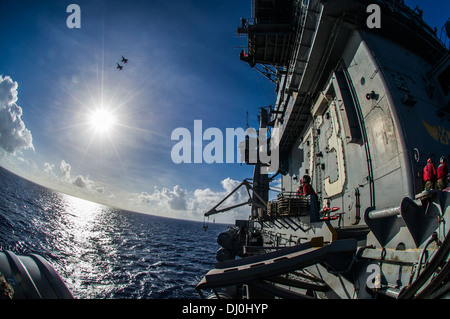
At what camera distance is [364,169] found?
8680mm

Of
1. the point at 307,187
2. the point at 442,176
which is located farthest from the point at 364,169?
the point at 442,176

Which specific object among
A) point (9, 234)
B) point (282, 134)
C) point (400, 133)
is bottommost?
point (9, 234)

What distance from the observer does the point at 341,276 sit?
Result: 476 centimetres

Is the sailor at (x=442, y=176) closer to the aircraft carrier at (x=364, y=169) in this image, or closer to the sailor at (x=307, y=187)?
the aircraft carrier at (x=364, y=169)

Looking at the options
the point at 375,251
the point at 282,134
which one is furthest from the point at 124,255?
the point at 375,251

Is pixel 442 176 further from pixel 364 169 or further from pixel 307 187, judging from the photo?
pixel 307 187

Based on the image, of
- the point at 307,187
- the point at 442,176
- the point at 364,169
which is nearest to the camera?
the point at 442,176

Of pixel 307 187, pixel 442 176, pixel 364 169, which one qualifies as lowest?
pixel 307 187

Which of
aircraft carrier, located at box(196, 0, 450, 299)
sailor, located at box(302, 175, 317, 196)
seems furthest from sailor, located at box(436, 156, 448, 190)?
sailor, located at box(302, 175, 317, 196)

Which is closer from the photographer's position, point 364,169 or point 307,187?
point 364,169

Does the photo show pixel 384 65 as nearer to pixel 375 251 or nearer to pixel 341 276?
pixel 375 251

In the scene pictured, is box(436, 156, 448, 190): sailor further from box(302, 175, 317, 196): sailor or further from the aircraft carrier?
box(302, 175, 317, 196): sailor

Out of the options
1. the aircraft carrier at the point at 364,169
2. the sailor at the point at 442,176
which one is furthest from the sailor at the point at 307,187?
the sailor at the point at 442,176
